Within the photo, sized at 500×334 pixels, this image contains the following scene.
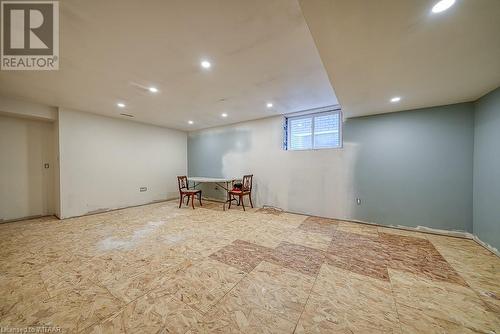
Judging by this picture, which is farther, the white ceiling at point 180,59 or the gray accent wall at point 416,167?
the gray accent wall at point 416,167

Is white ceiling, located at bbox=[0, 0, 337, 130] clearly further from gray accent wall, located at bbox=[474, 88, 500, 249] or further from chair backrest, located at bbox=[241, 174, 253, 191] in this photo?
gray accent wall, located at bbox=[474, 88, 500, 249]

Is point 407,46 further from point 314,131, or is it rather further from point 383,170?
point 314,131

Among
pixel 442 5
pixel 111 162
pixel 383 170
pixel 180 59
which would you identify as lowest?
pixel 383 170

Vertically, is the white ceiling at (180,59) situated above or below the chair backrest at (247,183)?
above

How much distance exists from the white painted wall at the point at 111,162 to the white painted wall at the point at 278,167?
4.35 feet

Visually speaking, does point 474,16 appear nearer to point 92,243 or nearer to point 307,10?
point 307,10

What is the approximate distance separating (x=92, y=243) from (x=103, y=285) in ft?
4.68

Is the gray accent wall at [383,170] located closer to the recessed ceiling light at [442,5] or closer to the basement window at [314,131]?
the basement window at [314,131]

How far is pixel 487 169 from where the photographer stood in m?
2.67

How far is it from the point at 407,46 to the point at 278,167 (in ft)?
11.7

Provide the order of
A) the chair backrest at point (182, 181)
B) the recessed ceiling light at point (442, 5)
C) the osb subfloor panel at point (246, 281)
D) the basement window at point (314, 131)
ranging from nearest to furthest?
the recessed ceiling light at point (442, 5) → the osb subfloor panel at point (246, 281) → the basement window at point (314, 131) → the chair backrest at point (182, 181)

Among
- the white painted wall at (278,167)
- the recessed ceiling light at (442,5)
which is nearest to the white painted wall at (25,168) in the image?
the white painted wall at (278,167)

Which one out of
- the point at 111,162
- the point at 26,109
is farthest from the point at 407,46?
the point at 26,109

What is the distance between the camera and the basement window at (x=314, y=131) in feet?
14.1
